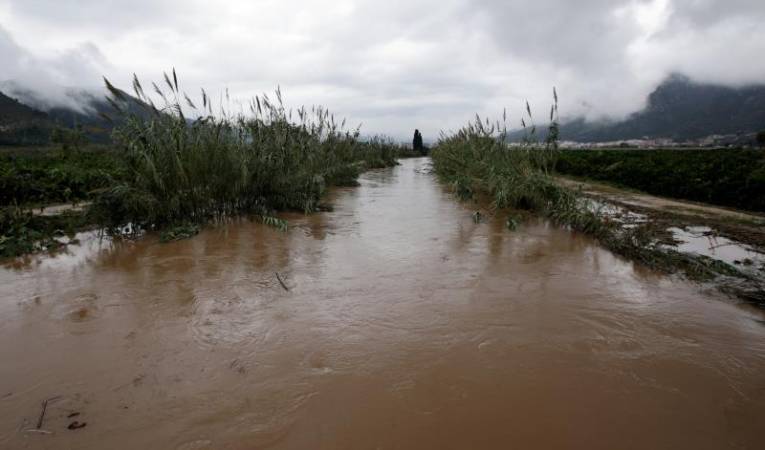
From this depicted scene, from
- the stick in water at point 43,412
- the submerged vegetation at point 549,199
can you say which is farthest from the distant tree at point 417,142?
the stick in water at point 43,412

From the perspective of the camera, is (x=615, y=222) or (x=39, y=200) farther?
(x=39, y=200)

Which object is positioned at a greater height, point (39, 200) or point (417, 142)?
point (417, 142)

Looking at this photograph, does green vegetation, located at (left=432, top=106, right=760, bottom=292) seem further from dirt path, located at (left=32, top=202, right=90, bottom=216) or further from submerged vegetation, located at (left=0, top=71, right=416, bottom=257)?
dirt path, located at (left=32, top=202, right=90, bottom=216)

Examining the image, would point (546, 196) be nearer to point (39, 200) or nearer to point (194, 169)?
point (194, 169)

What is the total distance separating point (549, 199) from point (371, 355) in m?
4.49

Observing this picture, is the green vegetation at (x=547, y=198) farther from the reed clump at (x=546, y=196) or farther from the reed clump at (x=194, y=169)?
the reed clump at (x=194, y=169)

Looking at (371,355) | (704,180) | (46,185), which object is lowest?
(371,355)

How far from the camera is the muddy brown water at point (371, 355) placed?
1.47 meters

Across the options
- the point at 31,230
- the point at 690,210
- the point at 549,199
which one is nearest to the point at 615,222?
the point at 549,199

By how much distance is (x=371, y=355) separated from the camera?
1970 millimetres

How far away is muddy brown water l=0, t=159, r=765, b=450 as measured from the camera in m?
1.47

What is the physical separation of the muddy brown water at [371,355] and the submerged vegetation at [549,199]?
1.42 feet

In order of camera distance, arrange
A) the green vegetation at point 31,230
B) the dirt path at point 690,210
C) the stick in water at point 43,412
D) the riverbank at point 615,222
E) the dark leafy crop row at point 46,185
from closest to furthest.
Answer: the stick in water at point 43,412, the riverbank at point 615,222, the green vegetation at point 31,230, the dark leafy crop row at point 46,185, the dirt path at point 690,210

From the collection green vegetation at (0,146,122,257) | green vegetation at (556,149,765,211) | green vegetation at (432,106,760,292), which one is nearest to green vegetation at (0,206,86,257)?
green vegetation at (0,146,122,257)
